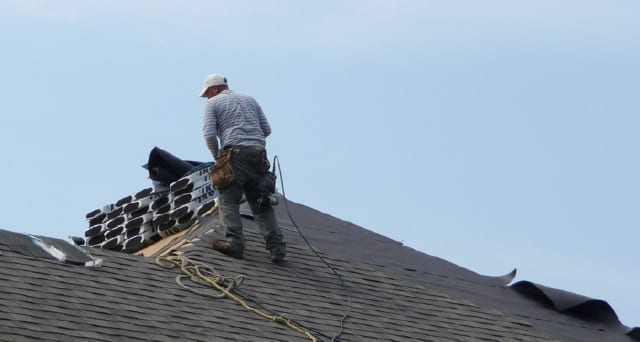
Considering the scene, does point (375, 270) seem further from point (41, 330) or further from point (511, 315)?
point (41, 330)

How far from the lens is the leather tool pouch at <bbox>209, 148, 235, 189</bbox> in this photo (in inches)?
425

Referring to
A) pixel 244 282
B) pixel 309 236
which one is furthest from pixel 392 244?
pixel 244 282

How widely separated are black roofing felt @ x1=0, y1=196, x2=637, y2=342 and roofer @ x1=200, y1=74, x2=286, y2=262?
0.20 metres

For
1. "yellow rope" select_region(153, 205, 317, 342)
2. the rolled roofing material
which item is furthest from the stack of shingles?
the rolled roofing material

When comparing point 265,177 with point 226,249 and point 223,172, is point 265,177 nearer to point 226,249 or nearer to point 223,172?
point 223,172

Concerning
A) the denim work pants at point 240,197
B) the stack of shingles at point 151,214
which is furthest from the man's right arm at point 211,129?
the stack of shingles at point 151,214

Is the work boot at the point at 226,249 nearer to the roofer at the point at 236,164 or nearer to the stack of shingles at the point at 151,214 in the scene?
the roofer at the point at 236,164

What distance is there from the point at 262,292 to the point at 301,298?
1.12ft

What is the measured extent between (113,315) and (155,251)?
9.95 feet

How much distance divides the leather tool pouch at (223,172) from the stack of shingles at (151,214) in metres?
1.24

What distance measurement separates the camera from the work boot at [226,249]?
423 inches

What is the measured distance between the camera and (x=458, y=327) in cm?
1097

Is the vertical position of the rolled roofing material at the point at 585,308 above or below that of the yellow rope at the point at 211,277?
above

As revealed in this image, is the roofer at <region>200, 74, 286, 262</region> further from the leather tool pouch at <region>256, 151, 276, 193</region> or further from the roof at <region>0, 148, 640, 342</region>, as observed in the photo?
the roof at <region>0, 148, 640, 342</region>
